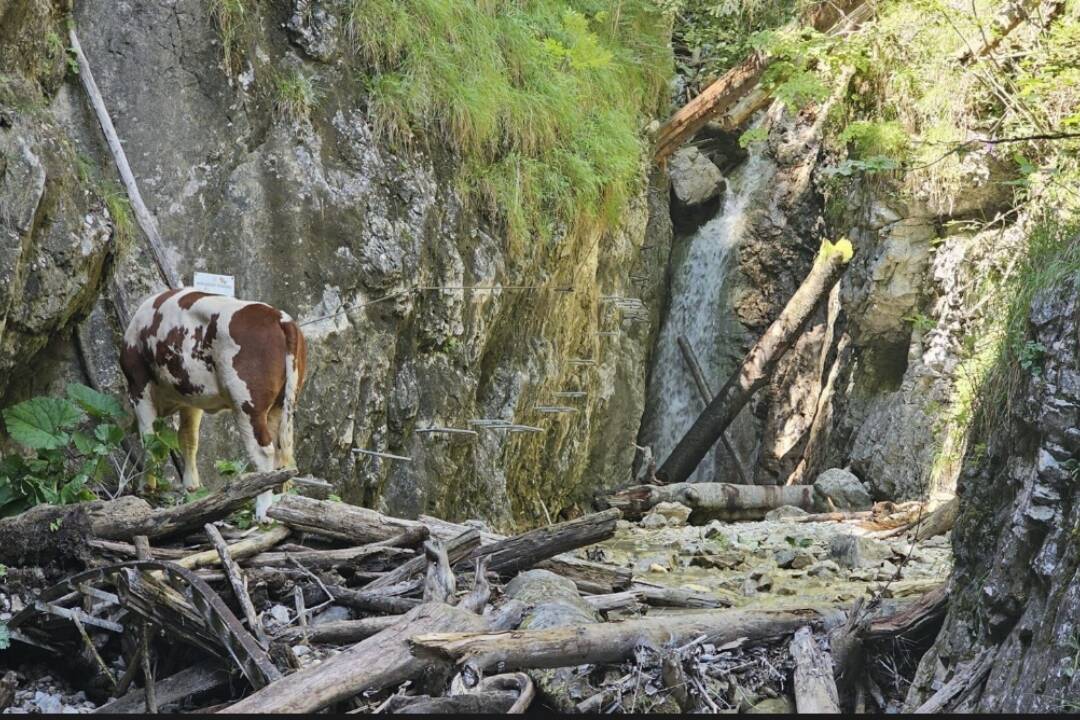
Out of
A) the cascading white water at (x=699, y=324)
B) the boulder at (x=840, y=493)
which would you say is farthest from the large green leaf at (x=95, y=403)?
the cascading white water at (x=699, y=324)

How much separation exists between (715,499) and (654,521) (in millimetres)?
1788

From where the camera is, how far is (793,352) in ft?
60.3

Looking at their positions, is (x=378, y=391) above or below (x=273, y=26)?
below

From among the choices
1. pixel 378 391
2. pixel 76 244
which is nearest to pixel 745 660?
pixel 76 244

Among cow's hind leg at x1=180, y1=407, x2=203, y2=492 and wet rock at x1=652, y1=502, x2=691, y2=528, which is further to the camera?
wet rock at x1=652, y1=502, x2=691, y2=528

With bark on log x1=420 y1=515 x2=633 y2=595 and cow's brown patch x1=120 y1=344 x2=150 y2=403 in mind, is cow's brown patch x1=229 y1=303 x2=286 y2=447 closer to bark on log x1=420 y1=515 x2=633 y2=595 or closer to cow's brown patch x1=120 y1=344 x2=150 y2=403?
cow's brown patch x1=120 y1=344 x2=150 y2=403

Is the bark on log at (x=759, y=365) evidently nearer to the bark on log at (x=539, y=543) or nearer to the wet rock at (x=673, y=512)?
the wet rock at (x=673, y=512)

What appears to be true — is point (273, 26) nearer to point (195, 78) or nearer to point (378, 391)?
point (195, 78)

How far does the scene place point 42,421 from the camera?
5855 millimetres

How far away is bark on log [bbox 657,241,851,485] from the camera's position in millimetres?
16312

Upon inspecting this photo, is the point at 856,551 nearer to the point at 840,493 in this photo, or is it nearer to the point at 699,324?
the point at 840,493

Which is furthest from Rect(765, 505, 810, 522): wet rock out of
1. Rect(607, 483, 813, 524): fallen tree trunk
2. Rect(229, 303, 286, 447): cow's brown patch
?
Rect(229, 303, 286, 447): cow's brown patch

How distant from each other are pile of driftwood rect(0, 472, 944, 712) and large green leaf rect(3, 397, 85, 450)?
0.57 m

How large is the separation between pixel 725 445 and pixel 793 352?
7.17 feet
